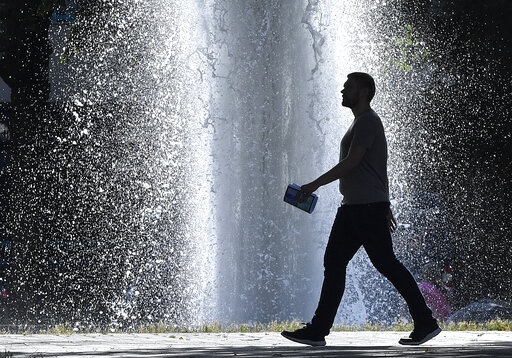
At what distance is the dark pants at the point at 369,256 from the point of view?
7543 mm

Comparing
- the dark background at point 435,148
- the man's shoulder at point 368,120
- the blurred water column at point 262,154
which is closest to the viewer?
the man's shoulder at point 368,120

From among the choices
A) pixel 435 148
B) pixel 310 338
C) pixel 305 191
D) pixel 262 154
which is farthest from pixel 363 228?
pixel 435 148

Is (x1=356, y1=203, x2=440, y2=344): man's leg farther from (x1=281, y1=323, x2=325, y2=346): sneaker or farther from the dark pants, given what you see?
(x1=281, y1=323, x2=325, y2=346): sneaker

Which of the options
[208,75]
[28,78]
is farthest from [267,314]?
[28,78]

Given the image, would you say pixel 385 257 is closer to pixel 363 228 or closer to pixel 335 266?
pixel 363 228

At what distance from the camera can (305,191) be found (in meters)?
7.63

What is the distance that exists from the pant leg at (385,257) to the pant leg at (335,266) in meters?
0.13

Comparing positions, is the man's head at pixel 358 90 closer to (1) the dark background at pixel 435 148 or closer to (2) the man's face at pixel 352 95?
(2) the man's face at pixel 352 95

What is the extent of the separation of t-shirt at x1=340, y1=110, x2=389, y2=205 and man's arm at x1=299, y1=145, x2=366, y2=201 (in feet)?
0.14

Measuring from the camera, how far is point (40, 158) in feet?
67.0

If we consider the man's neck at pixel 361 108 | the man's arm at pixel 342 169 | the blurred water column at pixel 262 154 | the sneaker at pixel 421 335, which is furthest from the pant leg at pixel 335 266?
the blurred water column at pixel 262 154

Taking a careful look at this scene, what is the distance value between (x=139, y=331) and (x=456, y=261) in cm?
1275

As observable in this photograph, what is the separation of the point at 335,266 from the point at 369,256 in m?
0.24

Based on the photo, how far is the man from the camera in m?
7.55
